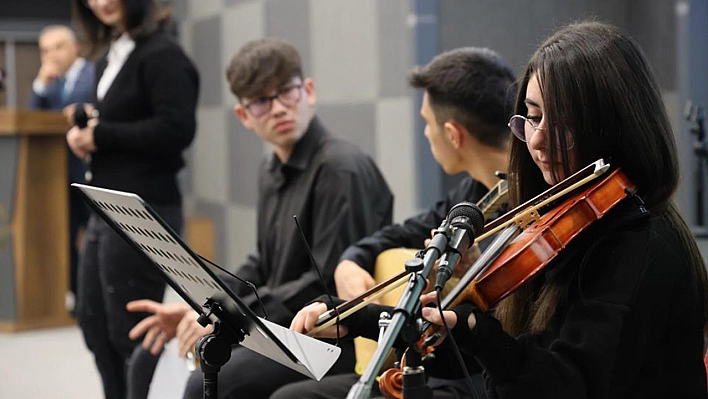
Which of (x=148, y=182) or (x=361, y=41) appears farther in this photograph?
(x=361, y=41)

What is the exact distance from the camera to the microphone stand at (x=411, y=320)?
102cm

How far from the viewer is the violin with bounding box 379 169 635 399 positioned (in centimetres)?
129

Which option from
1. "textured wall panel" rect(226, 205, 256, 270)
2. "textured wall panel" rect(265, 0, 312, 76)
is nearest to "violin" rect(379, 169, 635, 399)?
"textured wall panel" rect(265, 0, 312, 76)

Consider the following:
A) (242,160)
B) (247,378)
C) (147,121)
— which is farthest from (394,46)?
(242,160)

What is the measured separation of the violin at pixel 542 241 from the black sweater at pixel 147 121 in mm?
1609

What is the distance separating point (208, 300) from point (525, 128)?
20.8 inches

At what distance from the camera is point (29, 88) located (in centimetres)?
759

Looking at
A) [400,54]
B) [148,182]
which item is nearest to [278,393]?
[148,182]

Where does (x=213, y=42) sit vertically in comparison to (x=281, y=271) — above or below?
above

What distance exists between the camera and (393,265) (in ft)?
6.64

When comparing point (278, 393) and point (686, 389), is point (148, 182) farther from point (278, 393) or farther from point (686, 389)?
point (686, 389)

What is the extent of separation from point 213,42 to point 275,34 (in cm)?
99

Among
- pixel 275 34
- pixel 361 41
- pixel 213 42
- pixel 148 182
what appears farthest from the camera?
pixel 213 42

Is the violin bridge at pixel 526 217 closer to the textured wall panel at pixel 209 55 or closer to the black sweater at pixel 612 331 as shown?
the black sweater at pixel 612 331
